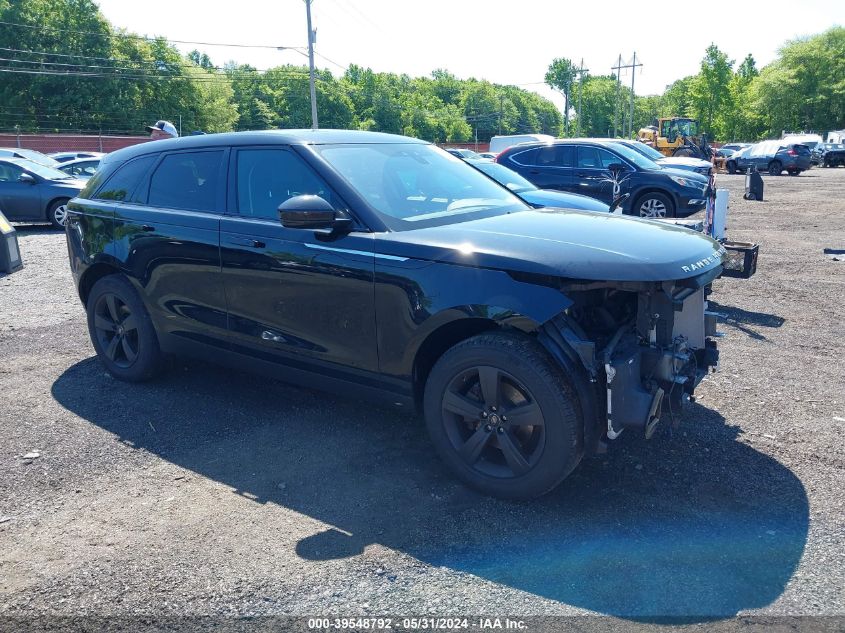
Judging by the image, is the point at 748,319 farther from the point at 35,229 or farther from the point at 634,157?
the point at 35,229

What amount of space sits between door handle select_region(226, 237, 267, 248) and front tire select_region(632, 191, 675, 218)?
1078 centimetres

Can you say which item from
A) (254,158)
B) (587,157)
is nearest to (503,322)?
(254,158)

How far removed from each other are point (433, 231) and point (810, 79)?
283ft

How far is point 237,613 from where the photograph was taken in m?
2.80

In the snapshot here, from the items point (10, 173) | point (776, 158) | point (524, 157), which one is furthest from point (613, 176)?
point (776, 158)

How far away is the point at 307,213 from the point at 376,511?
1.58 metres

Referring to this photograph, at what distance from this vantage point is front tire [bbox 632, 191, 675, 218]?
1351cm

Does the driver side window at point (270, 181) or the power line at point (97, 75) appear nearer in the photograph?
the driver side window at point (270, 181)

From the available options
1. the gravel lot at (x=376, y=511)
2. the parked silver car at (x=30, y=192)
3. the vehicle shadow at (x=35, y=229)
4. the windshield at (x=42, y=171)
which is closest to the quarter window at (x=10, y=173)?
the parked silver car at (x=30, y=192)

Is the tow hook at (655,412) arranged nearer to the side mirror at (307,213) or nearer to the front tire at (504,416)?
the front tire at (504,416)

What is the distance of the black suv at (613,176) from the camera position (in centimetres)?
1338

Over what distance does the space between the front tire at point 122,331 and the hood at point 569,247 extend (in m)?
2.36

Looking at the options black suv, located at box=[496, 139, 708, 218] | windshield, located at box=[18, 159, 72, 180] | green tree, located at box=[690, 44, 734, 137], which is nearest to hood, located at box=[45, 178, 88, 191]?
windshield, located at box=[18, 159, 72, 180]

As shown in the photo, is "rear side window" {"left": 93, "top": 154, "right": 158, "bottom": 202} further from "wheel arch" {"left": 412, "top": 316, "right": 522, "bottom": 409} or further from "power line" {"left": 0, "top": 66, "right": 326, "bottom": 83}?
"power line" {"left": 0, "top": 66, "right": 326, "bottom": 83}
